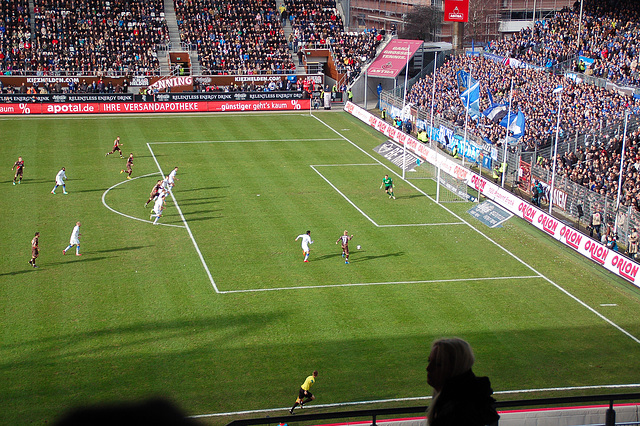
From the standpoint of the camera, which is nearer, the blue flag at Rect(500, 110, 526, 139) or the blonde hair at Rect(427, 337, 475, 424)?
the blonde hair at Rect(427, 337, 475, 424)

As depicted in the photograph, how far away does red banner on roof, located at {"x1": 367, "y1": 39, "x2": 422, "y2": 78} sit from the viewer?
68.5 metres

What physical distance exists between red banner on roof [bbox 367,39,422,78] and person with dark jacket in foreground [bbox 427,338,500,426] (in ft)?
212

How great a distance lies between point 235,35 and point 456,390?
250 feet

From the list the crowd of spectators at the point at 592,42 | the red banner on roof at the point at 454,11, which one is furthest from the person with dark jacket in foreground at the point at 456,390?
the red banner on roof at the point at 454,11

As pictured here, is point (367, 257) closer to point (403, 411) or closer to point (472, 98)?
point (472, 98)

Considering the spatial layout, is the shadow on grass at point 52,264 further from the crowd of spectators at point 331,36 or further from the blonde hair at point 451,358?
the crowd of spectators at point 331,36

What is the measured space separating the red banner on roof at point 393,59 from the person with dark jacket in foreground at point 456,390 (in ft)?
212

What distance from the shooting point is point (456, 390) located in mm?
4918

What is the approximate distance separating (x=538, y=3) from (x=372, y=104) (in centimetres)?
4573

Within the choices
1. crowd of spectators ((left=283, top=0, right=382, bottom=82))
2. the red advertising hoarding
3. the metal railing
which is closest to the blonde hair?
the metal railing

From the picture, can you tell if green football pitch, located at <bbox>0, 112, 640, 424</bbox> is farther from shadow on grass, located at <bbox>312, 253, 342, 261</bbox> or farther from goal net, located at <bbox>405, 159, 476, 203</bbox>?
goal net, located at <bbox>405, 159, 476, 203</bbox>

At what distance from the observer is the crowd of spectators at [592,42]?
50.4 metres

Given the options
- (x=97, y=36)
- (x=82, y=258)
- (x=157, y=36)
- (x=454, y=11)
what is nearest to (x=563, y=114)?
(x=454, y=11)

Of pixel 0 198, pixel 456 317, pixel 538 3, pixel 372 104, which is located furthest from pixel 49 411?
pixel 538 3
